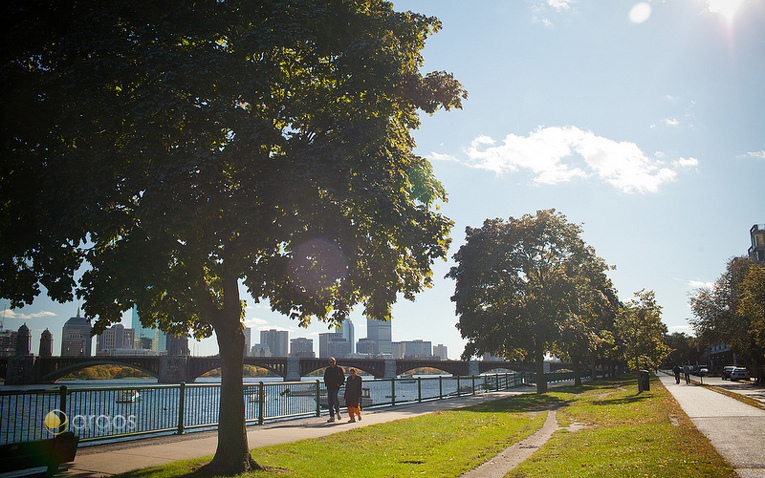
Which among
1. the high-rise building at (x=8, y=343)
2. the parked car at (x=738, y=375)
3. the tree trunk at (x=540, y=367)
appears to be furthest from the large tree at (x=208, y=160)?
the high-rise building at (x=8, y=343)

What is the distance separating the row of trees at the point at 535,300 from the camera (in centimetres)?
3228

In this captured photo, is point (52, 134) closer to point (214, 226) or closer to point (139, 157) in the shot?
point (139, 157)

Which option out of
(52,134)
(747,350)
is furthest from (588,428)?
(747,350)

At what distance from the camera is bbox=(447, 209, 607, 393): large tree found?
32250 millimetres

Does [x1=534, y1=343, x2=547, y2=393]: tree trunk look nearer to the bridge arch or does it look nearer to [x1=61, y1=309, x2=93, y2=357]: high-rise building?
the bridge arch

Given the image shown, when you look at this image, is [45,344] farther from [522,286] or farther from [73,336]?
[522,286]

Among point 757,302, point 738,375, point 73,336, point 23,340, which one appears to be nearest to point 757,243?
point 738,375

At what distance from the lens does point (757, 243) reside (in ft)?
311

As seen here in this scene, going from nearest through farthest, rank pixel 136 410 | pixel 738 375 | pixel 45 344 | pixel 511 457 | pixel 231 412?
pixel 231 412 → pixel 511 457 → pixel 136 410 → pixel 738 375 → pixel 45 344

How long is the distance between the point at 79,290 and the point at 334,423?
944cm

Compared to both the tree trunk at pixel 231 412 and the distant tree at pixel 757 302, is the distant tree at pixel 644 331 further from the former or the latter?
the tree trunk at pixel 231 412

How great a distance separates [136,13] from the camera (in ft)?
31.1

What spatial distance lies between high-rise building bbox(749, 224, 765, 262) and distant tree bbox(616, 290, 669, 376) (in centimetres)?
6962

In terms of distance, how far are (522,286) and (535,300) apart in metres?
2.56
